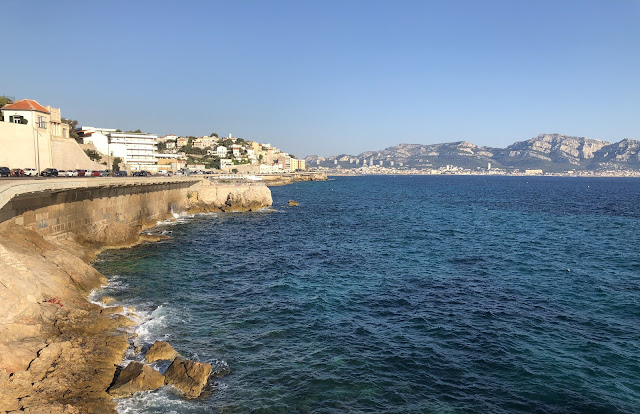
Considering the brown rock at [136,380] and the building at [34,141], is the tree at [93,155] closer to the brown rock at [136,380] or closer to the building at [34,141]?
the building at [34,141]

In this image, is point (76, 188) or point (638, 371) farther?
point (76, 188)

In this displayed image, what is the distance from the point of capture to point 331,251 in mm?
38875

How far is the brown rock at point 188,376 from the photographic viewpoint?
13.7 meters

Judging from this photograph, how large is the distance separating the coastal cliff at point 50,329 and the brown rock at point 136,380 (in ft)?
1.26

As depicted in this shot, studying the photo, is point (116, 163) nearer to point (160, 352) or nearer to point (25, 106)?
point (25, 106)

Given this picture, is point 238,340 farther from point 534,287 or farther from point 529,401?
point 534,287

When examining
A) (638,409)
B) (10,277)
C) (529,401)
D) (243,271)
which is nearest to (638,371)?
(638,409)

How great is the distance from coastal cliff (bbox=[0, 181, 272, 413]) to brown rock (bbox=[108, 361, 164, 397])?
15.1 inches

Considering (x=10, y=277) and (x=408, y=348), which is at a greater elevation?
(x=10, y=277)

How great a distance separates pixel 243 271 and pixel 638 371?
79.1ft

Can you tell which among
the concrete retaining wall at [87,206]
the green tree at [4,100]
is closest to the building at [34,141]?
the green tree at [4,100]

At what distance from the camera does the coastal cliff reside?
39.9 feet

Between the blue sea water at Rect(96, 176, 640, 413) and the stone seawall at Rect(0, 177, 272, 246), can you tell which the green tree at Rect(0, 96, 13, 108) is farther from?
the blue sea water at Rect(96, 176, 640, 413)

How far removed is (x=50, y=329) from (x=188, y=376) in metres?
6.42
